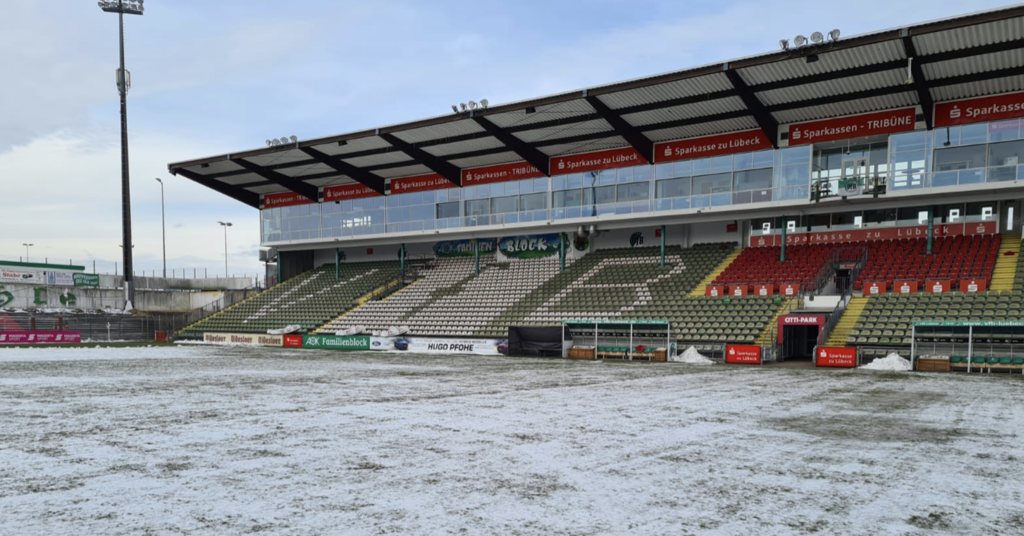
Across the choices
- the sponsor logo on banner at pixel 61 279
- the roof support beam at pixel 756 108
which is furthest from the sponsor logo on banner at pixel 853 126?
the sponsor logo on banner at pixel 61 279

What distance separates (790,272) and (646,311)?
7.34m

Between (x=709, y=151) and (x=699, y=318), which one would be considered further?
(x=709, y=151)

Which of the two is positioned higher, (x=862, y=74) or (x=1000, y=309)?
(x=862, y=74)

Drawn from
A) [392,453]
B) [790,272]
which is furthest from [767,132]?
[392,453]

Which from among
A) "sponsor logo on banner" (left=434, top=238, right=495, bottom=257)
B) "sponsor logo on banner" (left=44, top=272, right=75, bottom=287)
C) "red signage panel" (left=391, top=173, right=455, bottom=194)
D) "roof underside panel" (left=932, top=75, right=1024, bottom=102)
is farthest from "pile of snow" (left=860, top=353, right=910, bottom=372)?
"sponsor logo on banner" (left=44, top=272, right=75, bottom=287)

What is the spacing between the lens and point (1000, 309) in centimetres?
2334

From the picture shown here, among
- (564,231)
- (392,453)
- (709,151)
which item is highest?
(709,151)

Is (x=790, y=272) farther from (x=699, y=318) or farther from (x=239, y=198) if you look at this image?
(x=239, y=198)

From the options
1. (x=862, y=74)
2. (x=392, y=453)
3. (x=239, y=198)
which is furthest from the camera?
(x=239, y=198)

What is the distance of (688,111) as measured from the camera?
3231cm

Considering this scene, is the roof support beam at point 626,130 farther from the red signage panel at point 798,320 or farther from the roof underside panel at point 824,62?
the red signage panel at point 798,320

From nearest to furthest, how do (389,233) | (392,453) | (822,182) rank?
(392,453) < (822,182) < (389,233)

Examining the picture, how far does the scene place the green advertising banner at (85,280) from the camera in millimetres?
51875

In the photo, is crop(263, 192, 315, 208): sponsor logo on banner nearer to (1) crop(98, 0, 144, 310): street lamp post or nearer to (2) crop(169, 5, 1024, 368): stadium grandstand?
(2) crop(169, 5, 1024, 368): stadium grandstand
